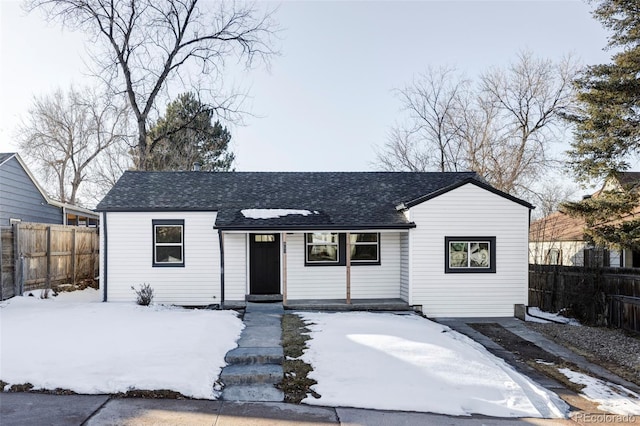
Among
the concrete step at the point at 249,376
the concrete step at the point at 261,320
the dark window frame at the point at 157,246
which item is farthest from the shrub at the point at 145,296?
the concrete step at the point at 249,376

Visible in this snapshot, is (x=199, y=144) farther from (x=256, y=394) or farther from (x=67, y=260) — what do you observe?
(x=256, y=394)

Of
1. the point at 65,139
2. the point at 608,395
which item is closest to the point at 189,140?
the point at 65,139

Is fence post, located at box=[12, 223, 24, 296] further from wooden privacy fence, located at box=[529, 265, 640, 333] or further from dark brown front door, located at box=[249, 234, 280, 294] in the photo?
wooden privacy fence, located at box=[529, 265, 640, 333]

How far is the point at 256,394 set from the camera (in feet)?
21.3

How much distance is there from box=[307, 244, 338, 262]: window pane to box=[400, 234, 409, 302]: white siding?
1946 mm

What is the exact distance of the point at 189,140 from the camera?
28469 millimetres

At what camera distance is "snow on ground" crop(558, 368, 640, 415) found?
6.49 m

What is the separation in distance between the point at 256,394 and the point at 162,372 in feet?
4.76

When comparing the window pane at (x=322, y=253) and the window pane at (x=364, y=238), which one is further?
the window pane at (x=364, y=238)

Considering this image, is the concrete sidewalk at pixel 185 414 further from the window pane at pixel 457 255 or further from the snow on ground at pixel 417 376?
the window pane at pixel 457 255

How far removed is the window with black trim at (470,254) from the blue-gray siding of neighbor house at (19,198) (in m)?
13.8

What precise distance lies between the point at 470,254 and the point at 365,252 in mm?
2971

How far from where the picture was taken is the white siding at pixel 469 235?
12.9 meters

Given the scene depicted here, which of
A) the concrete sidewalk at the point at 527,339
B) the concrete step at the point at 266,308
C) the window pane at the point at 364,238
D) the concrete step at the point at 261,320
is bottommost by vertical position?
the concrete sidewalk at the point at 527,339
